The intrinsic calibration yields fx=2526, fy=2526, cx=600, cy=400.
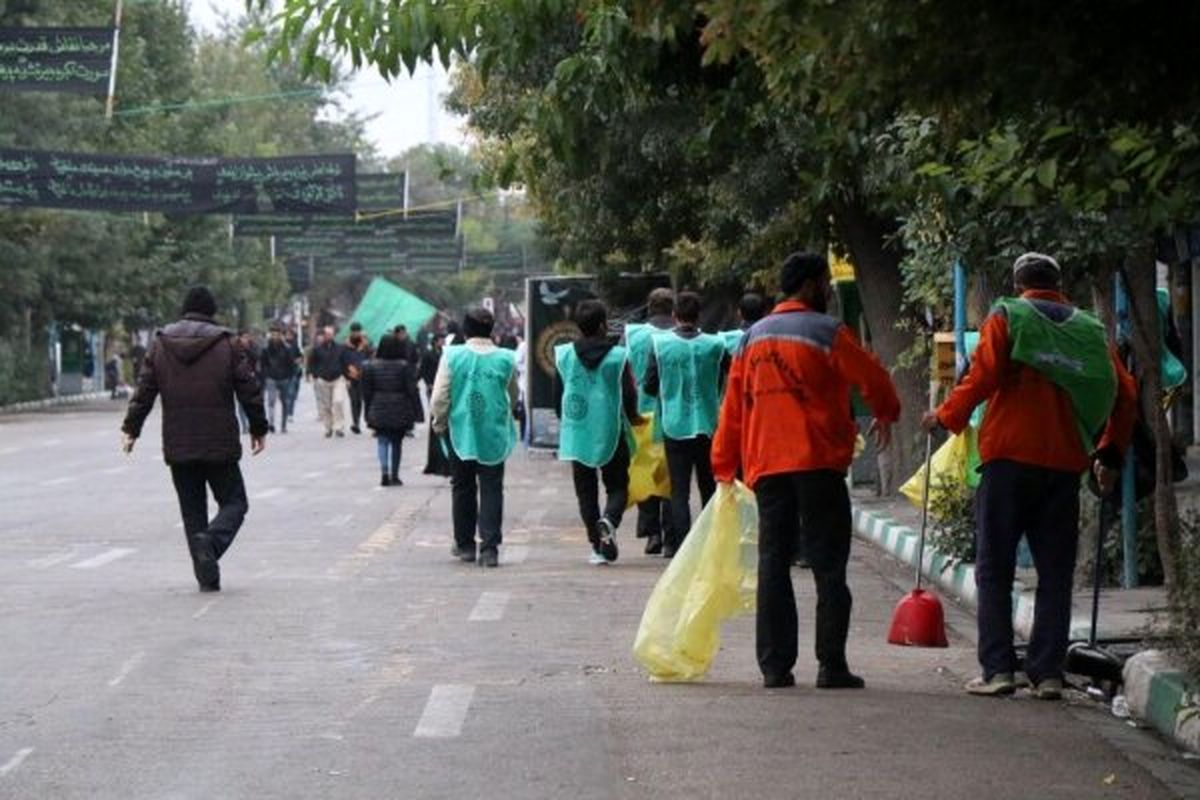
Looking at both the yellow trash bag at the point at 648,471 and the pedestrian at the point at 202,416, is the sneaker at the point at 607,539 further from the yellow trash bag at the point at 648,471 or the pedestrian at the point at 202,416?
the pedestrian at the point at 202,416

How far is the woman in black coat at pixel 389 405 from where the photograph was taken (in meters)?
26.1

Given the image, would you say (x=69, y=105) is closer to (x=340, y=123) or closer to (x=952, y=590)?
(x=952, y=590)

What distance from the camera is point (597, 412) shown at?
17.1 metres

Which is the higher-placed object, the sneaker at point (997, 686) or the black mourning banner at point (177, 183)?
the black mourning banner at point (177, 183)

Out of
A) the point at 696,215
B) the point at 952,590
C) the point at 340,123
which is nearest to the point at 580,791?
the point at 952,590

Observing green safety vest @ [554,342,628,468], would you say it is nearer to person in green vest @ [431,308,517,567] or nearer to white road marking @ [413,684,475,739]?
person in green vest @ [431,308,517,567]

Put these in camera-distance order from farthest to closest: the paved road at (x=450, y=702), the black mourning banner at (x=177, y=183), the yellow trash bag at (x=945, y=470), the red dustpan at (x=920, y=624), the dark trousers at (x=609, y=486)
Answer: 1. the black mourning banner at (x=177, y=183)
2. the dark trousers at (x=609, y=486)
3. the yellow trash bag at (x=945, y=470)
4. the red dustpan at (x=920, y=624)
5. the paved road at (x=450, y=702)

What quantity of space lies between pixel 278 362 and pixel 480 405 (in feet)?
81.6

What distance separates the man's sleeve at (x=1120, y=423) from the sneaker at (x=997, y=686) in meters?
1.09

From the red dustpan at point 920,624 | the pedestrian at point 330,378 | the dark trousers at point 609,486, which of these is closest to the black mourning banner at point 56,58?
the pedestrian at point 330,378

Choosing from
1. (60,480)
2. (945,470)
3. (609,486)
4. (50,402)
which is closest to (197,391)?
(609,486)

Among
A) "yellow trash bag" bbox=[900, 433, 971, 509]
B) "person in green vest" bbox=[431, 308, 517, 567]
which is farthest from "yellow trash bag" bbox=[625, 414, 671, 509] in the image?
"yellow trash bag" bbox=[900, 433, 971, 509]

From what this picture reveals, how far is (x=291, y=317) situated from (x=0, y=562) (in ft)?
A: 328

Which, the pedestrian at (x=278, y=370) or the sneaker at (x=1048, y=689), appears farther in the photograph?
the pedestrian at (x=278, y=370)
